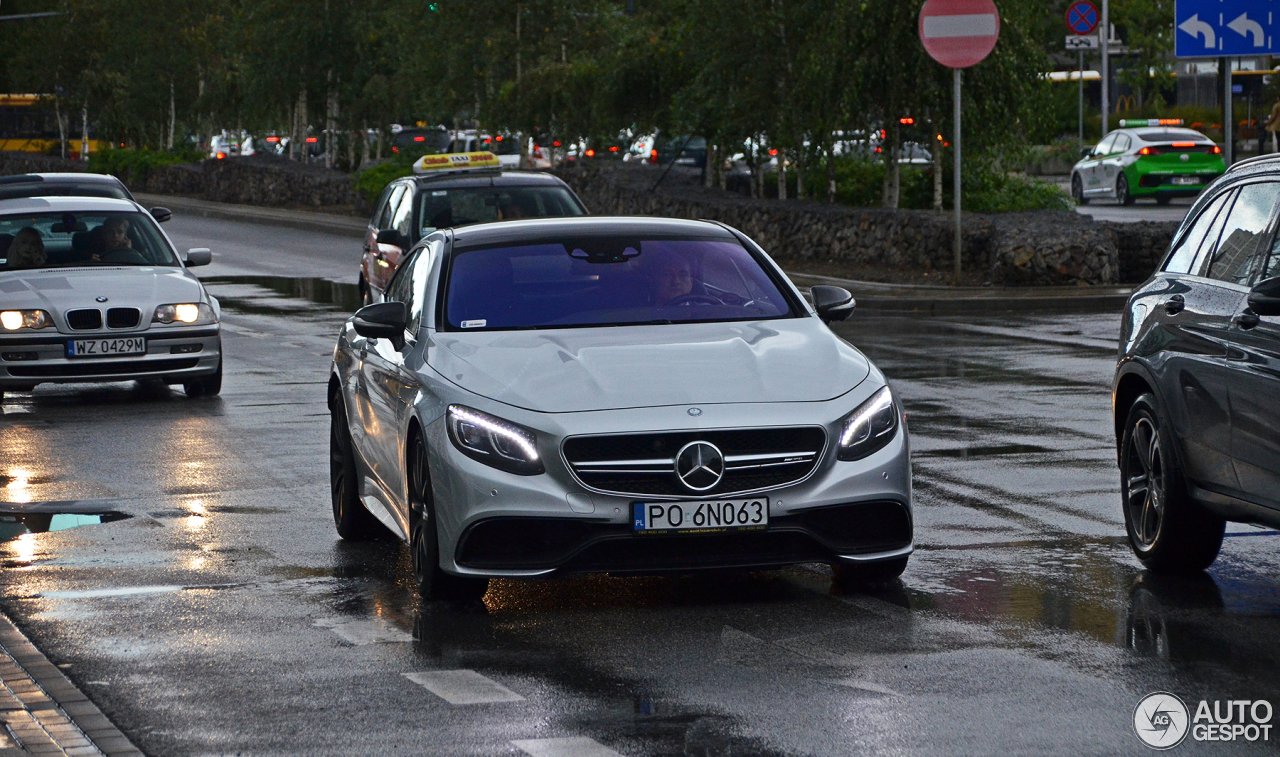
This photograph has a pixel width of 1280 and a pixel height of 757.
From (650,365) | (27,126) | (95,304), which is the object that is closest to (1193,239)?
(650,365)

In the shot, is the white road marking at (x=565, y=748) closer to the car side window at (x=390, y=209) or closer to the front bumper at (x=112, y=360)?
the front bumper at (x=112, y=360)

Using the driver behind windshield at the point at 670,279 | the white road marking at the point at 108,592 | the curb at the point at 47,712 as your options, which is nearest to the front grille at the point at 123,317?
the white road marking at the point at 108,592

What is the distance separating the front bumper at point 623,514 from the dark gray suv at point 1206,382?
1222mm

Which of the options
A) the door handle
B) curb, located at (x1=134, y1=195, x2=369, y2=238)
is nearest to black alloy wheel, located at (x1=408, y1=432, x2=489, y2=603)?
the door handle

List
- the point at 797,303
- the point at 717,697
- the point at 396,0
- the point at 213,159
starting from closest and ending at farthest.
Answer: the point at 717,697 → the point at 797,303 → the point at 396,0 → the point at 213,159

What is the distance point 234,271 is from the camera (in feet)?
102

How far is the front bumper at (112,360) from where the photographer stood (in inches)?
594

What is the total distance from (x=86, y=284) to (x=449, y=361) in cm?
849

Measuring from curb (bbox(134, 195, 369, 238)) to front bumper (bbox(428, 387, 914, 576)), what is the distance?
101 feet

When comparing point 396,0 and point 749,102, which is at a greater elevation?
point 396,0

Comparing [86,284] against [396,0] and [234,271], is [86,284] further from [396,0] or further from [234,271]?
[396,0]

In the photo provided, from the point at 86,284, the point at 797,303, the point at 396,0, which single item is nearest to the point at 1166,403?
the point at 797,303

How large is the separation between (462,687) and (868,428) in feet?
6.41

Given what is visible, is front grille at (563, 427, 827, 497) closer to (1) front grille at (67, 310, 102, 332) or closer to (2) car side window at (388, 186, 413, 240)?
(1) front grille at (67, 310, 102, 332)
